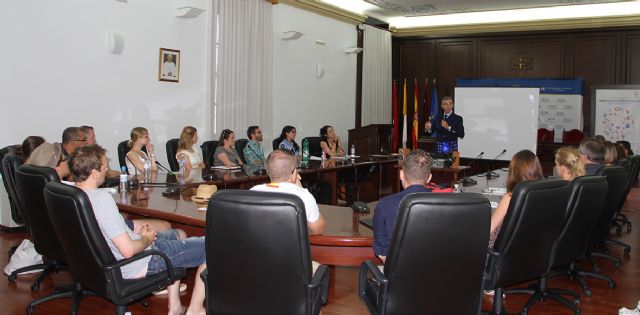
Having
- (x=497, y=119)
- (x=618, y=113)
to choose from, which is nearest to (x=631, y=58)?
(x=618, y=113)

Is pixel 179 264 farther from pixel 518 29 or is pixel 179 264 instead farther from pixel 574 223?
pixel 518 29

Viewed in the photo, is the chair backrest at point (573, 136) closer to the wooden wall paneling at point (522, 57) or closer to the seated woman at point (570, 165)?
the wooden wall paneling at point (522, 57)

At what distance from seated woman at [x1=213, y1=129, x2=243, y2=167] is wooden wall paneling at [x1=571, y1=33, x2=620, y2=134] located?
6.40m

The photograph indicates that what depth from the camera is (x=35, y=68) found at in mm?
5691

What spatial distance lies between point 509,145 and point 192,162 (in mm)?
5453

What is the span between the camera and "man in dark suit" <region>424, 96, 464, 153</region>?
7316mm

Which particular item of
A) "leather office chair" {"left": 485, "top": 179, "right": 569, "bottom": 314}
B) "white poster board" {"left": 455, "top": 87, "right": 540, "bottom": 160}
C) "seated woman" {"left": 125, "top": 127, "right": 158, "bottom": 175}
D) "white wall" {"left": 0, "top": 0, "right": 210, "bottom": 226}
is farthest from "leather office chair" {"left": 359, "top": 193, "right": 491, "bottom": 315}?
"white poster board" {"left": 455, "top": 87, "right": 540, "bottom": 160}

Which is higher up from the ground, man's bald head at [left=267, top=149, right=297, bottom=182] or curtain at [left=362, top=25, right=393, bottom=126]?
curtain at [left=362, top=25, right=393, bottom=126]

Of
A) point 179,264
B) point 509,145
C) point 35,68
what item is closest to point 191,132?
point 35,68

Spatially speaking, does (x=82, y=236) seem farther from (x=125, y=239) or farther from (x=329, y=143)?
(x=329, y=143)

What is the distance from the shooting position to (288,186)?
2.76 meters

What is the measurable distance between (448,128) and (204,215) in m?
4.70

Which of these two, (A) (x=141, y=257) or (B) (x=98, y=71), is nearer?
(A) (x=141, y=257)

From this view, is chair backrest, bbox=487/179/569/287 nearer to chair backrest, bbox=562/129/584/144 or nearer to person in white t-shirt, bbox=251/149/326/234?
person in white t-shirt, bbox=251/149/326/234
